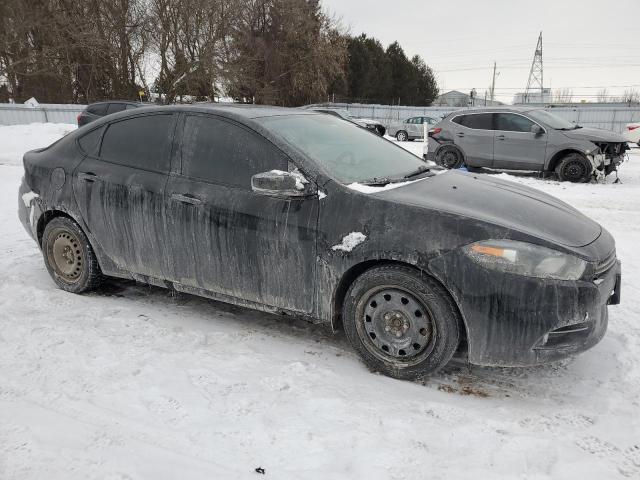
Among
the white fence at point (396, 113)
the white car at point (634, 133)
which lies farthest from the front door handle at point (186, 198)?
the white fence at point (396, 113)

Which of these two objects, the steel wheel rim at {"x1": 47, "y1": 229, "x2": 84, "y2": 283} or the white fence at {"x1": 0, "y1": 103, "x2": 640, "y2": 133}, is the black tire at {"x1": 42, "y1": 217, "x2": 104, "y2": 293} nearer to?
the steel wheel rim at {"x1": 47, "y1": 229, "x2": 84, "y2": 283}

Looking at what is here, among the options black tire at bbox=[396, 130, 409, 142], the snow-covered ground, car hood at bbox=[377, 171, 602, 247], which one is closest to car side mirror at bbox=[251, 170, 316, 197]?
car hood at bbox=[377, 171, 602, 247]

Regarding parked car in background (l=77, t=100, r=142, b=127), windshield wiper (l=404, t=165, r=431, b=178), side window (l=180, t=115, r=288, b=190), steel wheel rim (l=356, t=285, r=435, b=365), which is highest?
parked car in background (l=77, t=100, r=142, b=127)

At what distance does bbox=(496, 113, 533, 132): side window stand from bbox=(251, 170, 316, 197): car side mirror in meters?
9.02

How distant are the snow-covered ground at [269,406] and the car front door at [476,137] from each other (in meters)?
7.83

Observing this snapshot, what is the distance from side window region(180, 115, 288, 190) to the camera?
11.2ft

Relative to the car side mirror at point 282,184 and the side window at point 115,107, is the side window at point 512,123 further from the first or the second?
the side window at point 115,107

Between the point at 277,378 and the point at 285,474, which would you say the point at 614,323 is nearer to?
the point at 277,378

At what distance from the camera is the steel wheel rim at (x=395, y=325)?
2.96 metres

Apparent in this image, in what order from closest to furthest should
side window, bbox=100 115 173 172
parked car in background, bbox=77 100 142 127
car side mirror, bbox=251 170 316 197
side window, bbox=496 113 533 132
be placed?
car side mirror, bbox=251 170 316 197
side window, bbox=100 115 173 172
side window, bbox=496 113 533 132
parked car in background, bbox=77 100 142 127

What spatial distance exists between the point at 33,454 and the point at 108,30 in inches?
1175

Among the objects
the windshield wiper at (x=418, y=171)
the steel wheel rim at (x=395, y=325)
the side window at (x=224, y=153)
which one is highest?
the side window at (x=224, y=153)

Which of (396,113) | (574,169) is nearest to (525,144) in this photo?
(574,169)

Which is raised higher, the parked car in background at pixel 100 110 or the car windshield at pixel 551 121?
the parked car in background at pixel 100 110
